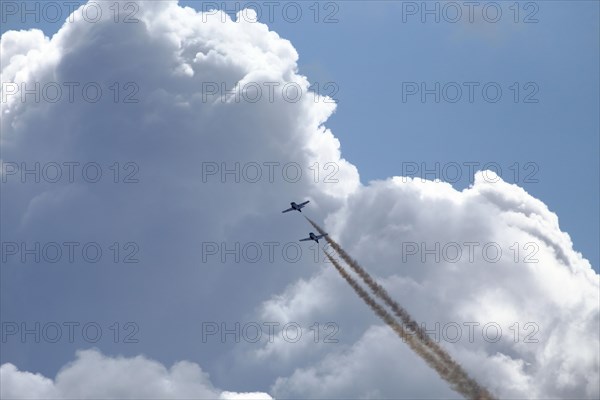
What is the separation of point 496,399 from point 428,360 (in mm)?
19251

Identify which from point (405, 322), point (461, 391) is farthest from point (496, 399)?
point (405, 322)

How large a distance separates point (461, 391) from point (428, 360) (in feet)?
36.5

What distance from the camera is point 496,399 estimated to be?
19038cm

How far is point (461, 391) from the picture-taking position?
628 feet

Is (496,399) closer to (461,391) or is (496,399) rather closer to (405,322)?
(461,391)

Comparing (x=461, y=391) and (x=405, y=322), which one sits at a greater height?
(x=405, y=322)

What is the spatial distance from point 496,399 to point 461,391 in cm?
886

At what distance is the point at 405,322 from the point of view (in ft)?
655

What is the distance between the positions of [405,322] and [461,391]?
73.5ft

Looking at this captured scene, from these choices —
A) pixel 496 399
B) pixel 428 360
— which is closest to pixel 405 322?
pixel 428 360

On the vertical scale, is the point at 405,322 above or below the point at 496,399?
above

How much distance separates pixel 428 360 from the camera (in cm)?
19438

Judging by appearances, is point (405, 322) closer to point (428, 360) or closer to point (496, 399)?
point (428, 360)
